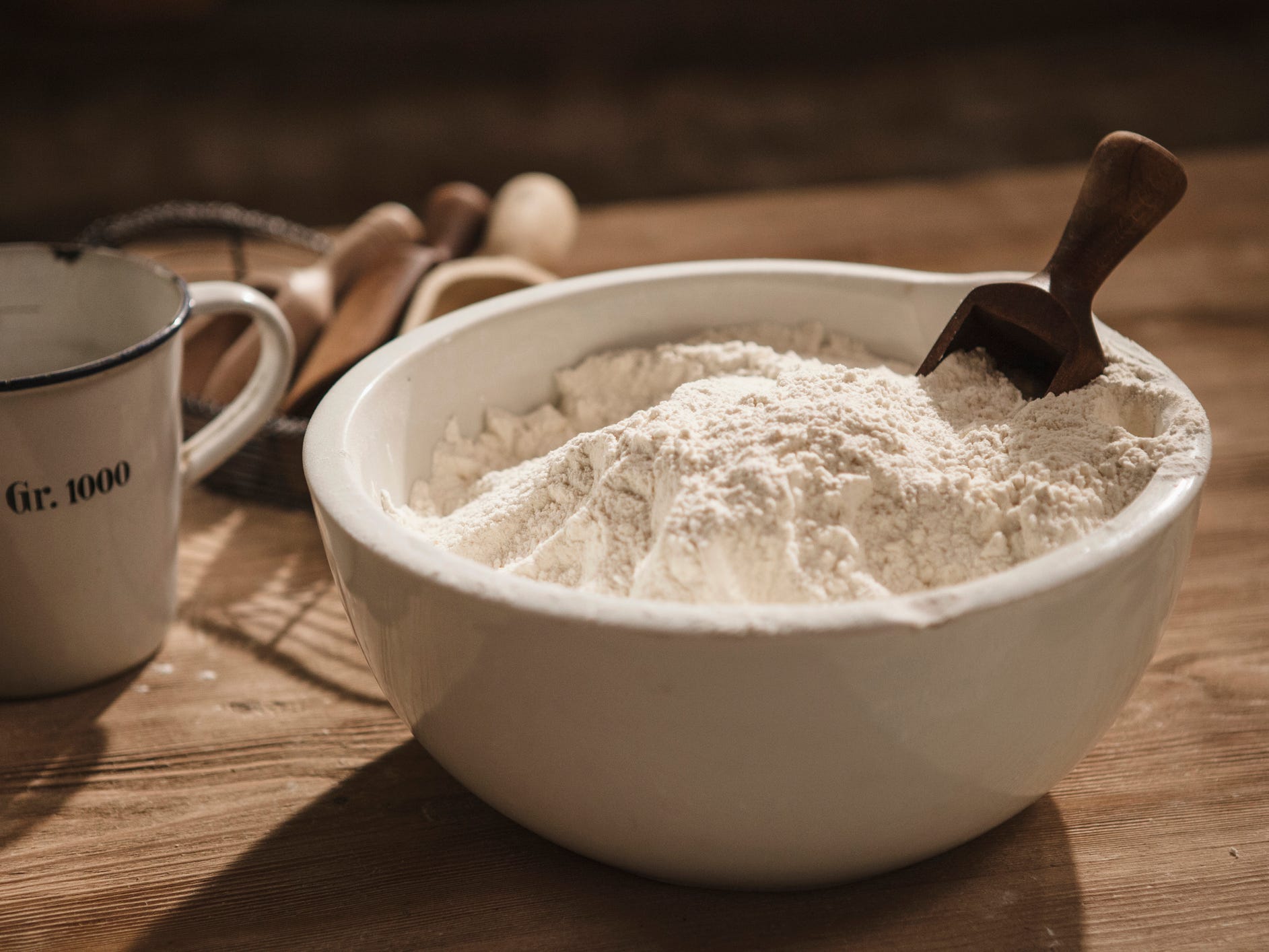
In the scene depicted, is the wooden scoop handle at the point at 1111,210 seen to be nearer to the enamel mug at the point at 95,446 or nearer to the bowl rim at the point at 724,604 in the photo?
the bowl rim at the point at 724,604

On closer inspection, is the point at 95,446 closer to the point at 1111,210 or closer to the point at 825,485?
the point at 825,485

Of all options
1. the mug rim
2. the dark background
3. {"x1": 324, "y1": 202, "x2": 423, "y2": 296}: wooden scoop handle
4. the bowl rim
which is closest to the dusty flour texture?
the bowl rim

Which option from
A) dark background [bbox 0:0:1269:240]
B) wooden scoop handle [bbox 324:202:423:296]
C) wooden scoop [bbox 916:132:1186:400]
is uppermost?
wooden scoop [bbox 916:132:1186:400]

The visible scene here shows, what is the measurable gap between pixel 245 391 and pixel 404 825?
28cm

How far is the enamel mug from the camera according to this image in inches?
19.6

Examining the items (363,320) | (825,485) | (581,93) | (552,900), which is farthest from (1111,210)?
(581,93)

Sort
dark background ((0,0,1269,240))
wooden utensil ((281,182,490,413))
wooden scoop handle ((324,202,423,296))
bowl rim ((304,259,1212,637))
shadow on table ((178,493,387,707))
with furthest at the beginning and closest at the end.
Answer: dark background ((0,0,1269,240))
wooden scoop handle ((324,202,423,296))
wooden utensil ((281,182,490,413))
shadow on table ((178,493,387,707))
bowl rim ((304,259,1212,637))

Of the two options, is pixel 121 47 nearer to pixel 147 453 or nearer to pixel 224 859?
pixel 147 453

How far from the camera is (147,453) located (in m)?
0.54

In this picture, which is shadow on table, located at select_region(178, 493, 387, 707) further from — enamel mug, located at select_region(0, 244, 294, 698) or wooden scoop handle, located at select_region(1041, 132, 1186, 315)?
wooden scoop handle, located at select_region(1041, 132, 1186, 315)

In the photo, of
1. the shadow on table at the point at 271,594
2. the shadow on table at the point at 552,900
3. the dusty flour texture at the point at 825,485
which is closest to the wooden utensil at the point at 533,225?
the shadow on table at the point at 271,594

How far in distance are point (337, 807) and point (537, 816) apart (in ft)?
0.40

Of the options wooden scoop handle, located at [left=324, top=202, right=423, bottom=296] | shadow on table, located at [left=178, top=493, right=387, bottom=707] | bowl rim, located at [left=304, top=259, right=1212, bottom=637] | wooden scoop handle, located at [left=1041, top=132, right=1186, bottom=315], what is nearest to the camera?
bowl rim, located at [left=304, top=259, right=1212, bottom=637]

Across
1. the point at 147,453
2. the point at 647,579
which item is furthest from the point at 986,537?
the point at 147,453
